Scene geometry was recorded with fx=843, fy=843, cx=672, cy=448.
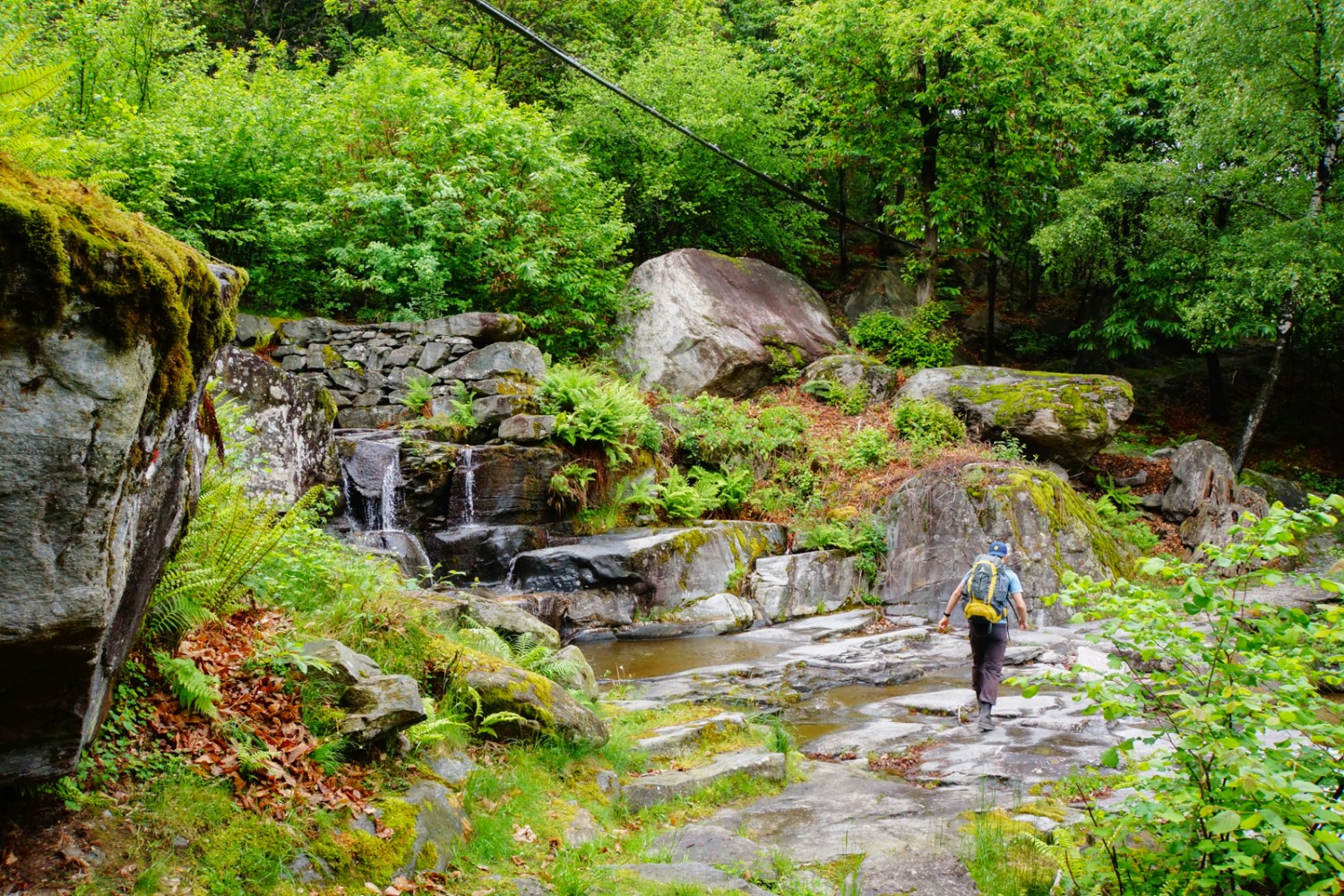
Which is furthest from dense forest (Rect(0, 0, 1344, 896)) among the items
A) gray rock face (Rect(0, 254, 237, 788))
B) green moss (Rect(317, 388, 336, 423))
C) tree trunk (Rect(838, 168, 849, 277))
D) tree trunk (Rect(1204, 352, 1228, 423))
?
tree trunk (Rect(838, 168, 849, 277))

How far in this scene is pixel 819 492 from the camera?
14.3m

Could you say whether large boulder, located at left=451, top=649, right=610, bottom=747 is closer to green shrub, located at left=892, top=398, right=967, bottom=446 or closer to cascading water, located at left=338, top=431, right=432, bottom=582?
cascading water, located at left=338, top=431, right=432, bottom=582

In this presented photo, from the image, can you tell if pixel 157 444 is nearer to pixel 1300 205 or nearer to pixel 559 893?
pixel 559 893

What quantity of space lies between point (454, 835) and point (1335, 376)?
77.8ft

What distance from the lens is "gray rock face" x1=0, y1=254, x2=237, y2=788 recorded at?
7.64 ft

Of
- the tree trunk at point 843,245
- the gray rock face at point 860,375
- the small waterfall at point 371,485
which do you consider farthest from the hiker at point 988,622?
the tree trunk at point 843,245

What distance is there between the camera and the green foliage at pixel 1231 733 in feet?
8.23

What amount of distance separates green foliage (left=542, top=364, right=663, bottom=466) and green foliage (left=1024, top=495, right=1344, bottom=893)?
9731mm

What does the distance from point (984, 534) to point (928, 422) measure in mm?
3534

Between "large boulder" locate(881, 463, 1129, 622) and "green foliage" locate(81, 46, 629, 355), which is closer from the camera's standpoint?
"large boulder" locate(881, 463, 1129, 622)

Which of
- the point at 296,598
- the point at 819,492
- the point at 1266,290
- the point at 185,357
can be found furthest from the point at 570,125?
the point at 185,357

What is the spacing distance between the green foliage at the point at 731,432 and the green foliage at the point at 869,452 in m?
1.02

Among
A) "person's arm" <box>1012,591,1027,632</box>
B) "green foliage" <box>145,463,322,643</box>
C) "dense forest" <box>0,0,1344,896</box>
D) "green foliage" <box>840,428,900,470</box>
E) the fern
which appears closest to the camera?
"dense forest" <box>0,0,1344,896</box>

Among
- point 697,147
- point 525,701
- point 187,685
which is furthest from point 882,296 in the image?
point 187,685
